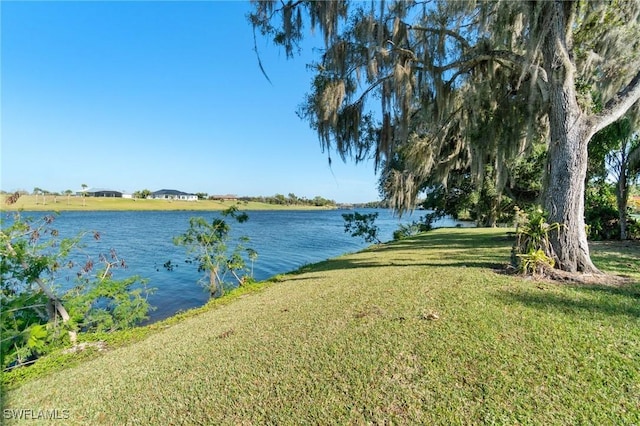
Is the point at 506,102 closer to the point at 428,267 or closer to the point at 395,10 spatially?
the point at 395,10

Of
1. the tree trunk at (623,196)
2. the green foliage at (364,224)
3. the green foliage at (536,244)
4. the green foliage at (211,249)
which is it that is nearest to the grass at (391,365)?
the green foliage at (536,244)

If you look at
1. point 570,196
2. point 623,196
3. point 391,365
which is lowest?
point 391,365

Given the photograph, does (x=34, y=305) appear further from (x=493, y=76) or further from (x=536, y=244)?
(x=493, y=76)

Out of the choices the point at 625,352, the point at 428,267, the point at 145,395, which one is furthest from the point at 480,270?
the point at 145,395

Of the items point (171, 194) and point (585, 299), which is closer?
point (585, 299)

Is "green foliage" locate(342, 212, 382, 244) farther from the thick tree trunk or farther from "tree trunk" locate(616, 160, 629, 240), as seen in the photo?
the thick tree trunk

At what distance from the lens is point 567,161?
13.9 feet

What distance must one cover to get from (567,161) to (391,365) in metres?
4.10

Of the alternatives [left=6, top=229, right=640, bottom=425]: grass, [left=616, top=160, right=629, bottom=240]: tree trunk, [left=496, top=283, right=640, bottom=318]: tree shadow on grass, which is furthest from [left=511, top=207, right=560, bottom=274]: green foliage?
[left=616, top=160, right=629, bottom=240]: tree trunk

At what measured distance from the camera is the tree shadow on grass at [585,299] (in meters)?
3.03

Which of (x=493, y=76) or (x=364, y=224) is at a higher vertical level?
(x=493, y=76)

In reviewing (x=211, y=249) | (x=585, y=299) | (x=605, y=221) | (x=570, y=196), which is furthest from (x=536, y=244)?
(x=211, y=249)

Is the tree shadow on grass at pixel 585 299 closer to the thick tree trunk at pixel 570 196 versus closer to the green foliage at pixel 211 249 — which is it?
the thick tree trunk at pixel 570 196

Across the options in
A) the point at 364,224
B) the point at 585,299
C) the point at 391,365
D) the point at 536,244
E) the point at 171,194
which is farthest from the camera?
the point at 171,194
